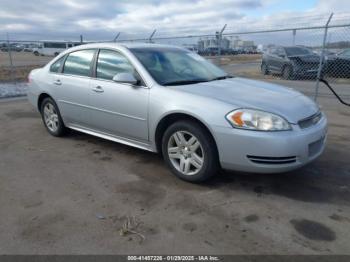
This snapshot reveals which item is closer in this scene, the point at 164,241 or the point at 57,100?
the point at 164,241

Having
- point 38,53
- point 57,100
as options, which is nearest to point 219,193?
point 57,100

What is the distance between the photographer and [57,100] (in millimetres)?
5562

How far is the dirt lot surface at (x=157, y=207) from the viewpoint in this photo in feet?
9.39

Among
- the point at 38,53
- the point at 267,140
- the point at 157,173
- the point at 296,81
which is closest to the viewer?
the point at 267,140

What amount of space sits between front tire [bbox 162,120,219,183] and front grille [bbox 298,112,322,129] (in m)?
0.93

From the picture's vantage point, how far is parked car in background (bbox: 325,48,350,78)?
13.9 meters

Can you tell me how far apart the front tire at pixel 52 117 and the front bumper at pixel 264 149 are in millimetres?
3143

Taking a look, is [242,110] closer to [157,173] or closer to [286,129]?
[286,129]

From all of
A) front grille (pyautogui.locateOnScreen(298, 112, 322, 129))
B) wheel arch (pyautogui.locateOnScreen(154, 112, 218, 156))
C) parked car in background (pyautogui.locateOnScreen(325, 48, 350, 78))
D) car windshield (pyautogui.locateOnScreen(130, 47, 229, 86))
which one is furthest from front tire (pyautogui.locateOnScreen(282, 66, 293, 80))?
wheel arch (pyautogui.locateOnScreen(154, 112, 218, 156))

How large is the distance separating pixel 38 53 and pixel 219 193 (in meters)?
49.9

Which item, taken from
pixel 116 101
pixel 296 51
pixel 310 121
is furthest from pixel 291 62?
pixel 116 101

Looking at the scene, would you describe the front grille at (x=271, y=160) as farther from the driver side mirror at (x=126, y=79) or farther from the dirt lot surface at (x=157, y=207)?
the driver side mirror at (x=126, y=79)

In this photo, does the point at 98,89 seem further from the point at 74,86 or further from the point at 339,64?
the point at 339,64

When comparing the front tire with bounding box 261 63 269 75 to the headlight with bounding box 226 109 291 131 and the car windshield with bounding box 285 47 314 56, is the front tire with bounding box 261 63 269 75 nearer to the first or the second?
the car windshield with bounding box 285 47 314 56
